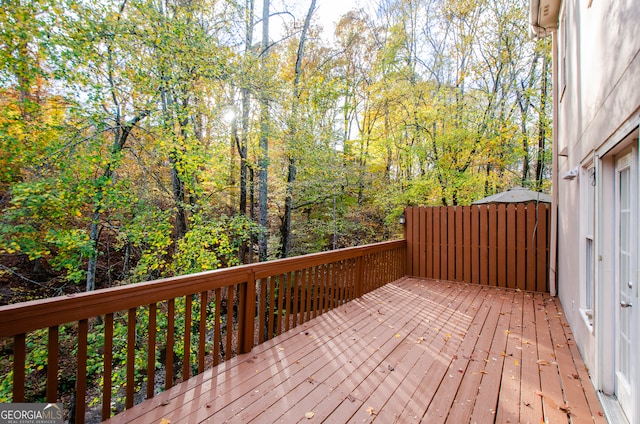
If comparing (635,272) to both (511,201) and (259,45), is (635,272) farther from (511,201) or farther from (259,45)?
(259,45)

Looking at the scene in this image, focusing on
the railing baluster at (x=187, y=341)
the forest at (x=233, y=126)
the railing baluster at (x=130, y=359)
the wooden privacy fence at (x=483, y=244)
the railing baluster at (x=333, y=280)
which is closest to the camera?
Result: the railing baluster at (x=130, y=359)

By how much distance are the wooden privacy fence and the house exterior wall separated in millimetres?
1525

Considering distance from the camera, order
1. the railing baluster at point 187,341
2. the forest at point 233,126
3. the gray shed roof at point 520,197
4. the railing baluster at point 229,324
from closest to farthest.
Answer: the railing baluster at point 187,341 → the railing baluster at point 229,324 → the forest at point 233,126 → the gray shed roof at point 520,197

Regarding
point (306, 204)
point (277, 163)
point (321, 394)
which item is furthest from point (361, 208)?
point (321, 394)

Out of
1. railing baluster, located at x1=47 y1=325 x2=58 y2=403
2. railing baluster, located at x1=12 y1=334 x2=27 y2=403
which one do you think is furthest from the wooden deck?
railing baluster, located at x1=12 y1=334 x2=27 y2=403

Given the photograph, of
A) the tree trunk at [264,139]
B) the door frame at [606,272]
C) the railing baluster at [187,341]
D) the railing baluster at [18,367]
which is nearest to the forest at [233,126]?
the tree trunk at [264,139]

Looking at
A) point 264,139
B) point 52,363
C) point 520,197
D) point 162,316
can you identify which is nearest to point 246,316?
point 52,363

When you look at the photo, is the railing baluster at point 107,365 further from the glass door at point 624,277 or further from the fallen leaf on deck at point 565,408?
the glass door at point 624,277

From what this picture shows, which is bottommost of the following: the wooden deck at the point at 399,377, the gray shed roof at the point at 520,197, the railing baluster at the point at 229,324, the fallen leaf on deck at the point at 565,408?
the wooden deck at the point at 399,377

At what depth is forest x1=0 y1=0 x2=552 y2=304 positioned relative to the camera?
14.9ft

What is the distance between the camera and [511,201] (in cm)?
579

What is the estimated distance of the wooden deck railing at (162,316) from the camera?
155 cm

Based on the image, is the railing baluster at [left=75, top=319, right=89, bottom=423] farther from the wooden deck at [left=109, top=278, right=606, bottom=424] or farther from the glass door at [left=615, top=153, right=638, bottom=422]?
the glass door at [left=615, top=153, right=638, bottom=422]

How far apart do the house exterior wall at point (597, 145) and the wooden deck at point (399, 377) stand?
0.37 metres
